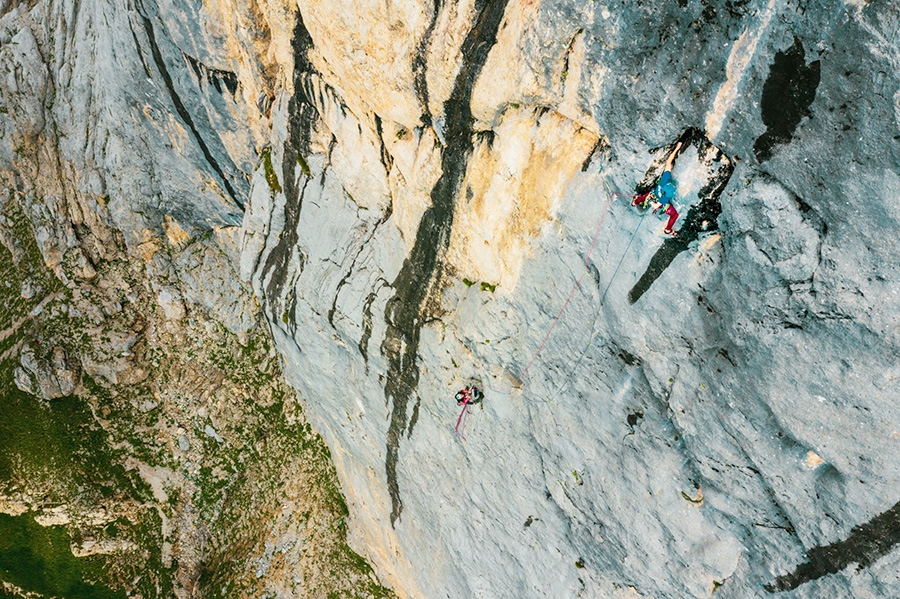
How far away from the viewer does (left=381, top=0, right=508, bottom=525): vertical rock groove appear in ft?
27.0

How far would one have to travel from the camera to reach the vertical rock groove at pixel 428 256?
8242mm

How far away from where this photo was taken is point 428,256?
420 inches

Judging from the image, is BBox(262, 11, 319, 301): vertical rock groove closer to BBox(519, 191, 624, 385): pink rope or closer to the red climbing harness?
the red climbing harness

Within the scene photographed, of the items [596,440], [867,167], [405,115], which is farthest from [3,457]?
[867,167]

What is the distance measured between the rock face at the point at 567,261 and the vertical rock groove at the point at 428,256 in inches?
2.2

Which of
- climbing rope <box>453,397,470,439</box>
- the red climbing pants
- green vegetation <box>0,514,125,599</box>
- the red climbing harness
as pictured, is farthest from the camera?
green vegetation <box>0,514,125,599</box>

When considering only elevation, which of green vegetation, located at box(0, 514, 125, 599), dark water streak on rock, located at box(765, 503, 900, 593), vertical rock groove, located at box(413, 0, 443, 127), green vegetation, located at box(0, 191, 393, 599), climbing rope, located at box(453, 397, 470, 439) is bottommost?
green vegetation, located at box(0, 514, 125, 599)

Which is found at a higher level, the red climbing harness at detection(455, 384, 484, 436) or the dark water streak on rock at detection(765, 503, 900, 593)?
the dark water streak on rock at detection(765, 503, 900, 593)

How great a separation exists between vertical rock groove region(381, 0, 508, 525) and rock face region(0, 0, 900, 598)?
56mm

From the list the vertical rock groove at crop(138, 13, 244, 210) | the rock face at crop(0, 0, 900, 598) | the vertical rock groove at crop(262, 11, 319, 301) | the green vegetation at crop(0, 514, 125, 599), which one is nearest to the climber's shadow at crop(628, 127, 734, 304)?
the rock face at crop(0, 0, 900, 598)

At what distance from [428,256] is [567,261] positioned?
326 centimetres

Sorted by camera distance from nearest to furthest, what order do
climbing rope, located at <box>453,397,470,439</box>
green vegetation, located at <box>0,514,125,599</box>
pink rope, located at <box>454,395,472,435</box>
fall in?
pink rope, located at <box>454,395,472,435</box> < climbing rope, located at <box>453,397,470,439</box> < green vegetation, located at <box>0,514,125,599</box>

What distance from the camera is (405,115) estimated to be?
32.1 ft

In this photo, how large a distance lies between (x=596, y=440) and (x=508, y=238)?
3.79m
